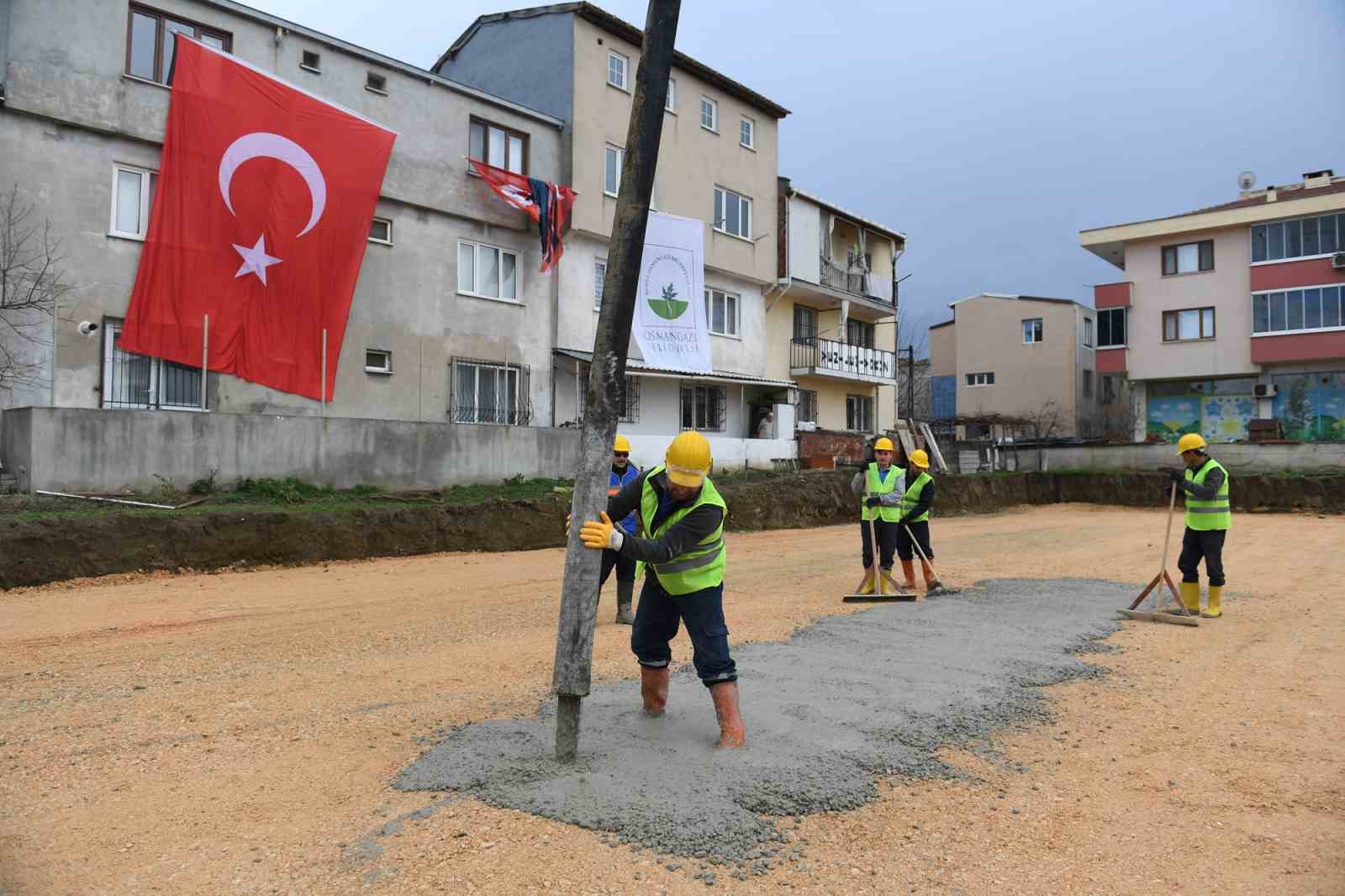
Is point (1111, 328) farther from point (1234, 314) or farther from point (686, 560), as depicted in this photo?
point (686, 560)

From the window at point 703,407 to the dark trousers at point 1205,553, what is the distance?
57.1ft

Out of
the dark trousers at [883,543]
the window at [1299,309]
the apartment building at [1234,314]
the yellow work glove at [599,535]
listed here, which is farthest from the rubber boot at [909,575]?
the window at [1299,309]

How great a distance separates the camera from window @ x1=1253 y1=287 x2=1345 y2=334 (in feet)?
109

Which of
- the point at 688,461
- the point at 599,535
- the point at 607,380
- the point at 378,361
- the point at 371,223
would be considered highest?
the point at 371,223

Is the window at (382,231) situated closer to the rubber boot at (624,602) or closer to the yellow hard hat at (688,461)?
the rubber boot at (624,602)

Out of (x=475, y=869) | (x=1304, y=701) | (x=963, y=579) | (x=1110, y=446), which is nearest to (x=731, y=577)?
(x=963, y=579)

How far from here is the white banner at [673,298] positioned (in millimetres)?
25125

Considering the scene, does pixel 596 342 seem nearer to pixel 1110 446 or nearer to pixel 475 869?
pixel 475 869

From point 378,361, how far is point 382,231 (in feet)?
9.56

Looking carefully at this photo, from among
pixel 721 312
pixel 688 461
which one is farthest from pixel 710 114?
pixel 688 461

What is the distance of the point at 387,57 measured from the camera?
20.3 meters

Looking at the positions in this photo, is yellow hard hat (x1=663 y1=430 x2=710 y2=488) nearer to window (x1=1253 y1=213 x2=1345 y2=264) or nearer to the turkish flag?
the turkish flag

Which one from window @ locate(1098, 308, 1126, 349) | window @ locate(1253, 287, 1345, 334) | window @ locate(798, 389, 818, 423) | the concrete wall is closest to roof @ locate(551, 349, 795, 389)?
the concrete wall

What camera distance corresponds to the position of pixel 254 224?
699 inches
